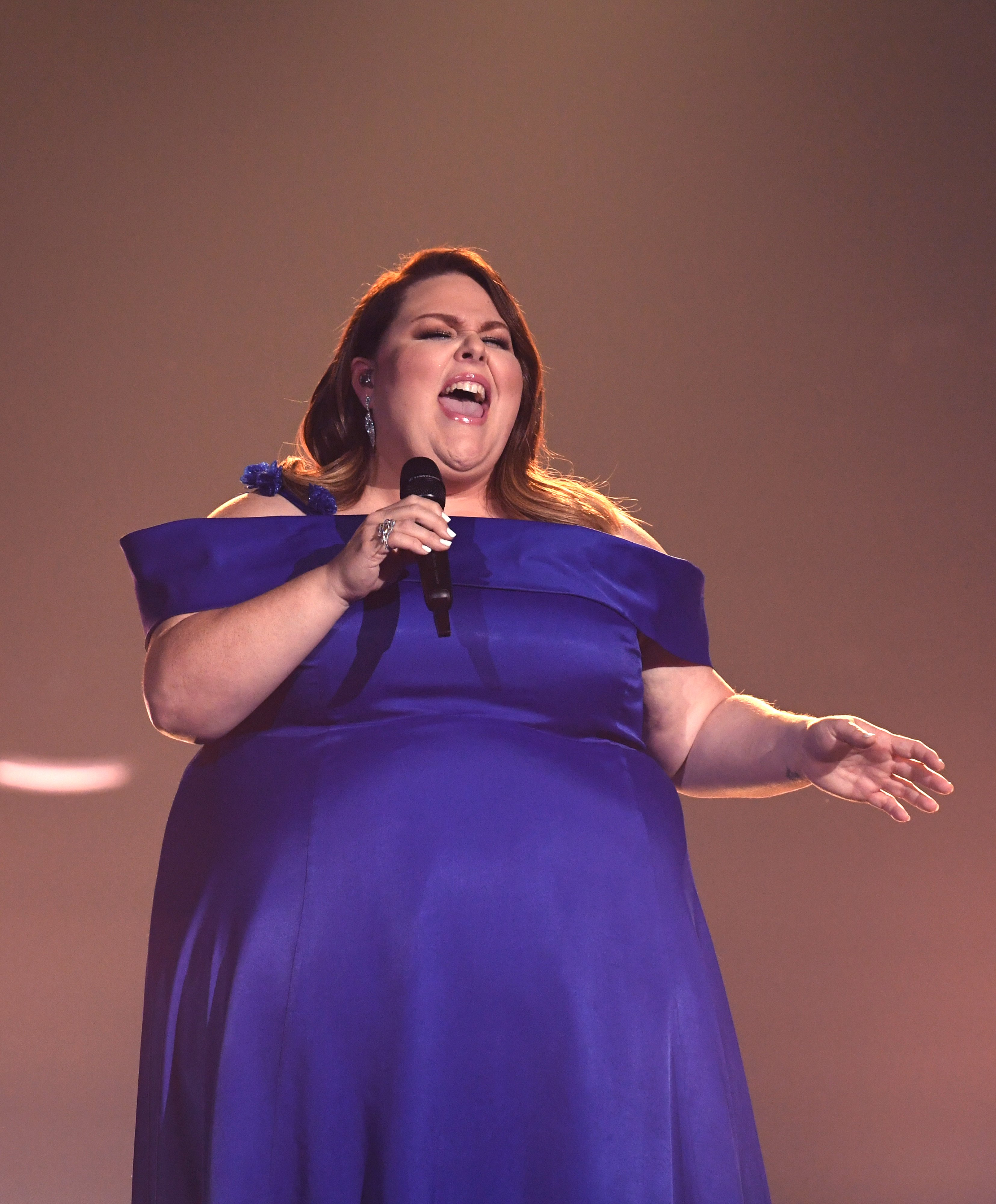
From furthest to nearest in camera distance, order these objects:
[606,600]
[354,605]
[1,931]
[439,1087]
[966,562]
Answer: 1. [966,562]
2. [1,931]
3. [606,600]
4. [354,605]
5. [439,1087]

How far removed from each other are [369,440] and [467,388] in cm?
21

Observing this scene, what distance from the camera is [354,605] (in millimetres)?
1427

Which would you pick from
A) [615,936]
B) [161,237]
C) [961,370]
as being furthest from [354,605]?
[961,370]

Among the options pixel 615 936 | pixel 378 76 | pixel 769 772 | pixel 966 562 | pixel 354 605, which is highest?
pixel 378 76

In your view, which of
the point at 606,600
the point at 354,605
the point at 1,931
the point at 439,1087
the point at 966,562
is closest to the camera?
the point at 439,1087

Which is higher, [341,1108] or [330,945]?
[330,945]

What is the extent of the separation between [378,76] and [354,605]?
2.17 meters

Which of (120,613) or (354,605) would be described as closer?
(354,605)

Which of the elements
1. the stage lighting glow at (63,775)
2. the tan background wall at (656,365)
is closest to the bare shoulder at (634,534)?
the tan background wall at (656,365)

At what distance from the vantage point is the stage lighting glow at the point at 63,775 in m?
2.86

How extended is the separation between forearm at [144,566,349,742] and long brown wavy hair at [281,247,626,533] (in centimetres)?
43

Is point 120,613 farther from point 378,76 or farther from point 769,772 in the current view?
point 769,772

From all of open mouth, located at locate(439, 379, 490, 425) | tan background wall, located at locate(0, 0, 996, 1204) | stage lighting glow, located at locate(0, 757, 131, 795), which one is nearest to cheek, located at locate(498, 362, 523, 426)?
open mouth, located at locate(439, 379, 490, 425)

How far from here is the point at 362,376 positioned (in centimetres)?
186
